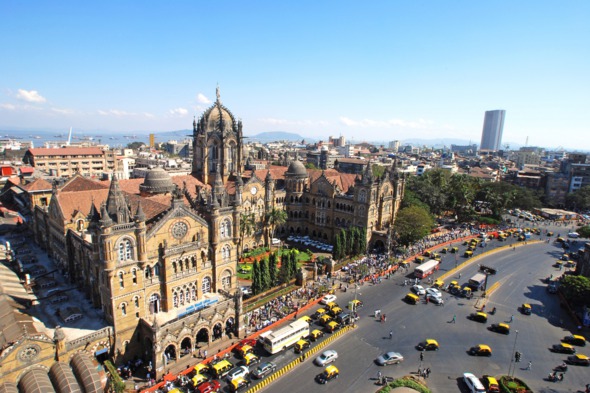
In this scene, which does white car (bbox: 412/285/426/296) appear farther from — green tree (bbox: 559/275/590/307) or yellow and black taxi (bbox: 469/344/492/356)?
Result: green tree (bbox: 559/275/590/307)

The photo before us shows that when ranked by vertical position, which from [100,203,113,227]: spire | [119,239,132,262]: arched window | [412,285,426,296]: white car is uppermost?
[100,203,113,227]: spire

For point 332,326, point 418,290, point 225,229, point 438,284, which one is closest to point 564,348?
point 438,284

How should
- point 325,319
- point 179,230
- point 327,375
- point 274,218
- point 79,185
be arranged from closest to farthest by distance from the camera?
1. point 327,375
2. point 179,230
3. point 325,319
4. point 79,185
5. point 274,218

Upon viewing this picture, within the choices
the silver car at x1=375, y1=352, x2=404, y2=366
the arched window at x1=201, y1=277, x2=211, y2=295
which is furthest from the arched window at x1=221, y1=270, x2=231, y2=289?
the silver car at x1=375, y1=352, x2=404, y2=366

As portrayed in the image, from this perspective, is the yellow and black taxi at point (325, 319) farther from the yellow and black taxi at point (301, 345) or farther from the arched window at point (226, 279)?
the arched window at point (226, 279)

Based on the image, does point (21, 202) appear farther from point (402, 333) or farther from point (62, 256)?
point (402, 333)

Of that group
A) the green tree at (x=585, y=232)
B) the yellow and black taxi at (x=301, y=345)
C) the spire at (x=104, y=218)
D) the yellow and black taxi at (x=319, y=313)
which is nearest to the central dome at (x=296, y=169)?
the yellow and black taxi at (x=319, y=313)

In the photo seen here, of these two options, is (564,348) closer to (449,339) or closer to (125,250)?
(449,339)
